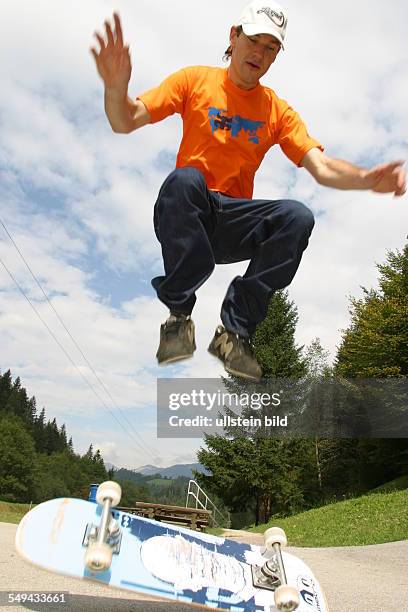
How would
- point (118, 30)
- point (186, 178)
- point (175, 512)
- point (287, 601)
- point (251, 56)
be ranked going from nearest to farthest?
point (118, 30) < point (287, 601) < point (186, 178) < point (251, 56) < point (175, 512)

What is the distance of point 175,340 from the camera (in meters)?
3.90

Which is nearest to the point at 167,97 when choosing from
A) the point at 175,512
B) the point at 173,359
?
the point at 173,359

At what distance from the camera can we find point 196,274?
387 centimetres

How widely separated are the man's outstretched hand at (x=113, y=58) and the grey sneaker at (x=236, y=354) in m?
1.89

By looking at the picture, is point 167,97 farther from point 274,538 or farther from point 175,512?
point 175,512

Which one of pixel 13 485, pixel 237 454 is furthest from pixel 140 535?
pixel 13 485

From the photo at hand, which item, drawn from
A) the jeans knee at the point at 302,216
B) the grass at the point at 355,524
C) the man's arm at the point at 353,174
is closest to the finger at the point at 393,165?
the man's arm at the point at 353,174

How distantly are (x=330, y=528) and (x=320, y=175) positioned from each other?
56.3 feet

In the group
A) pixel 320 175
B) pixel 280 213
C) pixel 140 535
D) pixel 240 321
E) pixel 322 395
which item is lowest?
pixel 140 535

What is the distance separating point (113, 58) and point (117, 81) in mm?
148

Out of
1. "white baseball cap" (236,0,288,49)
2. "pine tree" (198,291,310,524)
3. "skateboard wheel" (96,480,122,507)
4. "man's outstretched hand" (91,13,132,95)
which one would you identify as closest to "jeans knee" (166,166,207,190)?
"man's outstretched hand" (91,13,132,95)

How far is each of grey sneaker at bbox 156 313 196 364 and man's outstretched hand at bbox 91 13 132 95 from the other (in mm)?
1654

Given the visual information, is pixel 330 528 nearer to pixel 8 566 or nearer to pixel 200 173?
pixel 8 566


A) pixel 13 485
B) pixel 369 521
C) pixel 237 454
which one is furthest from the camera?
pixel 13 485
